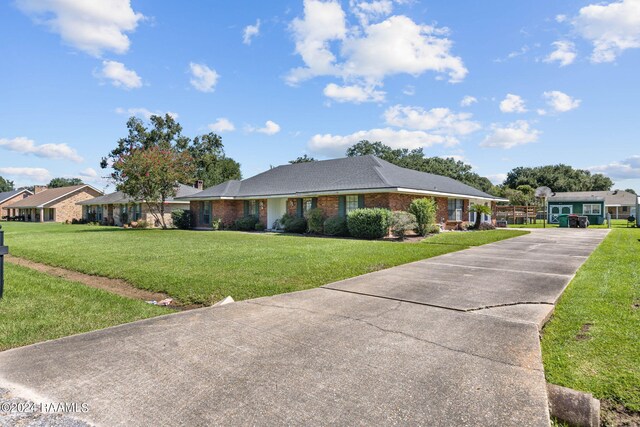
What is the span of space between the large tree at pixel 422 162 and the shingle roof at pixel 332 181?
2588 centimetres

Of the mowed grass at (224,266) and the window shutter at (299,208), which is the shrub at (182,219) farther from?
the mowed grass at (224,266)

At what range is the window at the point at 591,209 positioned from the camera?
3800cm

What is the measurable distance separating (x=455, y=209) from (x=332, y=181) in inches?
381

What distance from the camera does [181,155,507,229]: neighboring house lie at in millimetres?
20288

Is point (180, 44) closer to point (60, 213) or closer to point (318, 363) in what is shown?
point (318, 363)

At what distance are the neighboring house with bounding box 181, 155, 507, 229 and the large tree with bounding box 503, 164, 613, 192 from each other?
38.6 m

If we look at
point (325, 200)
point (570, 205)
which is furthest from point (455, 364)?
point (570, 205)

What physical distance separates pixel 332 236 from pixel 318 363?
16.6 metres

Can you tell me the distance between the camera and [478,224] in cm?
2516

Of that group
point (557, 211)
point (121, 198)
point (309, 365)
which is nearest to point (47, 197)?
point (121, 198)

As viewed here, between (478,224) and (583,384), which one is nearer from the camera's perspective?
(583,384)

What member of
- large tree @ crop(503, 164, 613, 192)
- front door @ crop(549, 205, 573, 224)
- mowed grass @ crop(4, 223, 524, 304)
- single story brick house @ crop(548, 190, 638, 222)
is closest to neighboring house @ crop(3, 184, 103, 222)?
mowed grass @ crop(4, 223, 524, 304)

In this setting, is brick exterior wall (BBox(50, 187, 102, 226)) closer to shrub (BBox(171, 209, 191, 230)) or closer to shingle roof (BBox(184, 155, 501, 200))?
shrub (BBox(171, 209, 191, 230))

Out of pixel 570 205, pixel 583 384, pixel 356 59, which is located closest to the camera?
pixel 583 384
